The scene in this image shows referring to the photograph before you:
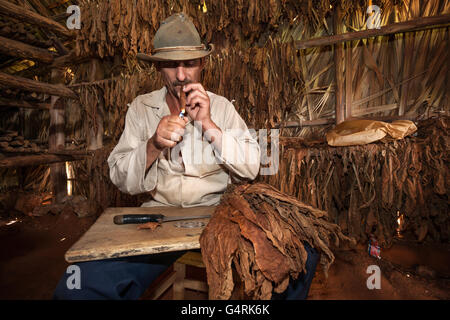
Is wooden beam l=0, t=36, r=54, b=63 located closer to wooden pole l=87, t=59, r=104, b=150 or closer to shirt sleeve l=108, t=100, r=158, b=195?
wooden pole l=87, t=59, r=104, b=150

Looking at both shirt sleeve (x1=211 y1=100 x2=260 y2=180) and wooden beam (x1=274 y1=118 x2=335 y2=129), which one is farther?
wooden beam (x1=274 y1=118 x2=335 y2=129)

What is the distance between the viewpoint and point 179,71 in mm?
1729

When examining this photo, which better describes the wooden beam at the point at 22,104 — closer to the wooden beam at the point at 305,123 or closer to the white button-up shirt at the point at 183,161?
the white button-up shirt at the point at 183,161

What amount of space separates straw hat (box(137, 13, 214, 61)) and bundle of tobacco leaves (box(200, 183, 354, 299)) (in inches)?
43.6

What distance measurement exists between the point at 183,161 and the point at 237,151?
19.6 inches

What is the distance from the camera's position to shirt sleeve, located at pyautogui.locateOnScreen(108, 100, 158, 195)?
66.1 inches

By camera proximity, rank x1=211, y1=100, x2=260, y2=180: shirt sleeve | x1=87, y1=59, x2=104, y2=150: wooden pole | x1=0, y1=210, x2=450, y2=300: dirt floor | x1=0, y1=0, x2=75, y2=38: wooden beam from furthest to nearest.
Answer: x1=87, y1=59, x2=104, y2=150: wooden pole < x1=0, y1=0, x2=75, y2=38: wooden beam < x1=0, y1=210, x2=450, y2=300: dirt floor < x1=211, y1=100, x2=260, y2=180: shirt sleeve

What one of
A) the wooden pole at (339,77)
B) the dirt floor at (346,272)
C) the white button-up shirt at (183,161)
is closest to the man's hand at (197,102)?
the white button-up shirt at (183,161)

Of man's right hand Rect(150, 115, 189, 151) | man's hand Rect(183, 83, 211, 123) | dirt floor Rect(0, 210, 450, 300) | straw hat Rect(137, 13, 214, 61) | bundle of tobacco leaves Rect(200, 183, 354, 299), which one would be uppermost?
straw hat Rect(137, 13, 214, 61)

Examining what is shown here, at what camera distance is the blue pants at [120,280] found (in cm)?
104

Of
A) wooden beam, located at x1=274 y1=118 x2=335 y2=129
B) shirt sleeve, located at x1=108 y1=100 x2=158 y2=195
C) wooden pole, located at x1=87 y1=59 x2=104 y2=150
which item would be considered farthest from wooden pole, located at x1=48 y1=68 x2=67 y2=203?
wooden beam, located at x1=274 y1=118 x2=335 y2=129

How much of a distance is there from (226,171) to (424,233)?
8.47ft

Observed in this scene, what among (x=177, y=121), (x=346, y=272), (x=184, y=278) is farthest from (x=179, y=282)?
(x=346, y=272)
